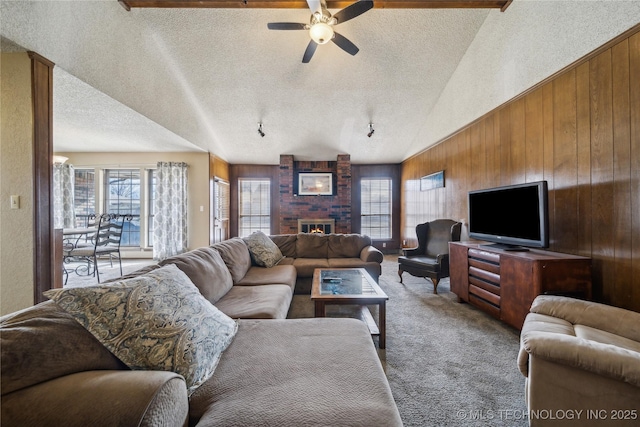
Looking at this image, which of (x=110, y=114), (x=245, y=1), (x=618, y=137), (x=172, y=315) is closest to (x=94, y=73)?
(x=110, y=114)

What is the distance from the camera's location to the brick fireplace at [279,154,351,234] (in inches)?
230

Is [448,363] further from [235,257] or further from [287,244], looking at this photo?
[287,244]

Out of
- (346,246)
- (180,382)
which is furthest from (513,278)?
(180,382)

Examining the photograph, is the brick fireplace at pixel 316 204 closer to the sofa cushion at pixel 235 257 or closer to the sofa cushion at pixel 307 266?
the sofa cushion at pixel 307 266

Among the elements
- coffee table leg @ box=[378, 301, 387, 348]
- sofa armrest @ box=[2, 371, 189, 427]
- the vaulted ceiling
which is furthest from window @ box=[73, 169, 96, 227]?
coffee table leg @ box=[378, 301, 387, 348]

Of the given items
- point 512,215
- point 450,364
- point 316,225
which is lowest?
point 450,364

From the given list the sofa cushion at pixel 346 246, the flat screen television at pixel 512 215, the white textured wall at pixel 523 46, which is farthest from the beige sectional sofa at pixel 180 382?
the white textured wall at pixel 523 46

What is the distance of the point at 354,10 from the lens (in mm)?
2283

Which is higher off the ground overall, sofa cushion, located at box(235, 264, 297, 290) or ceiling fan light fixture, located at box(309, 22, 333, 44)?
ceiling fan light fixture, located at box(309, 22, 333, 44)

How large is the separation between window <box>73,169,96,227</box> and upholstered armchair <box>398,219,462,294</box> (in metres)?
6.31

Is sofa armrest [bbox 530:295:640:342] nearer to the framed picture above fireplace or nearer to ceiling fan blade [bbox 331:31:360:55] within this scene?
ceiling fan blade [bbox 331:31:360:55]

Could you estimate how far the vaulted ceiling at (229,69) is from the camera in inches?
94.0

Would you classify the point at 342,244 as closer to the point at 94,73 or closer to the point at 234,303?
the point at 234,303

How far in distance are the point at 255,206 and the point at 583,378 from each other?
613 cm
